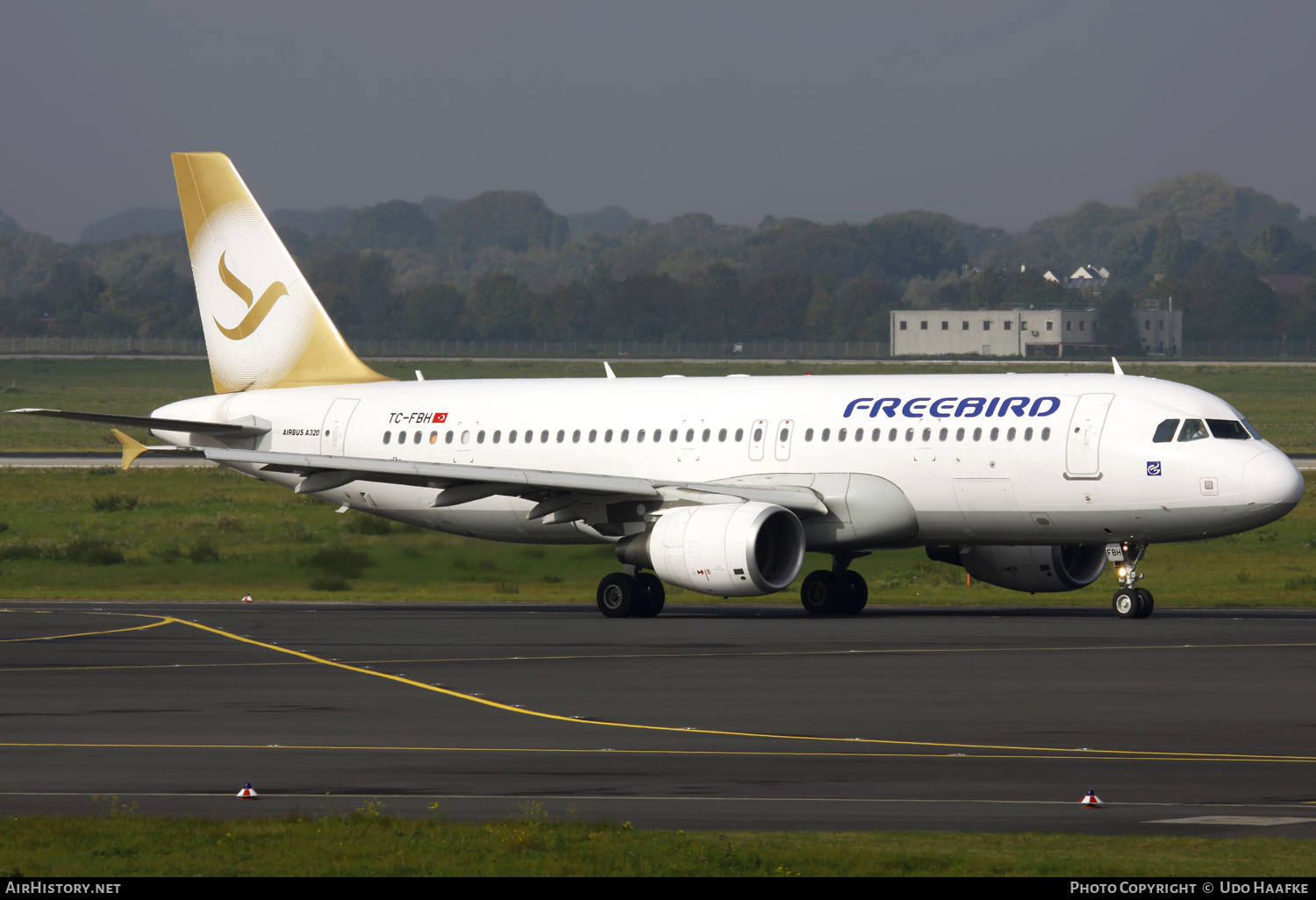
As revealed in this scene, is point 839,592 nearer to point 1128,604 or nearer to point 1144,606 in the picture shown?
point 1128,604

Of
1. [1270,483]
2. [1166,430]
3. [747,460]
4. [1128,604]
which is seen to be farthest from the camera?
[747,460]

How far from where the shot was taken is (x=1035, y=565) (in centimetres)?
4019

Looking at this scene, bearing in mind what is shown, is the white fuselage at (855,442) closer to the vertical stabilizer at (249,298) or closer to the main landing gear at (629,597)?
the vertical stabilizer at (249,298)

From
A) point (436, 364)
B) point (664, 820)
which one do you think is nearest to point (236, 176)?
point (664, 820)

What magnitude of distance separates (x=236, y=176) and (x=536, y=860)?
3715cm

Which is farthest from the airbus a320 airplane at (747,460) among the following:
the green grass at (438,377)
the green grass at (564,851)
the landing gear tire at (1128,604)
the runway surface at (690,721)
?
the green grass at (438,377)

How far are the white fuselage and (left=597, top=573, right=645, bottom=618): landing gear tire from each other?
8.51 ft

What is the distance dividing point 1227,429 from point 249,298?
2358cm

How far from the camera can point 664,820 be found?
15.8 metres

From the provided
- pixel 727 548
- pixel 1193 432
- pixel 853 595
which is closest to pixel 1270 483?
pixel 1193 432

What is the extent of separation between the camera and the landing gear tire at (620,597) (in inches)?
1565

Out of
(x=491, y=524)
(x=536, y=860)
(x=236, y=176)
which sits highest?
(x=236, y=176)

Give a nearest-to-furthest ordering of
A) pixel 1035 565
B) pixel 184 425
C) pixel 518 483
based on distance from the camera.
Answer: pixel 518 483
pixel 1035 565
pixel 184 425

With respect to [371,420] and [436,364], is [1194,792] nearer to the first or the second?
[371,420]
